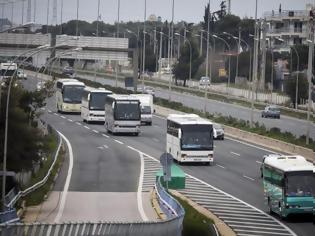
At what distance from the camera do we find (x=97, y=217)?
35.9 metres

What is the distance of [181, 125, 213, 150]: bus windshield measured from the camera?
54.5 meters

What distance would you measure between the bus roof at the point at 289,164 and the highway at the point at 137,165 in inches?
78.0

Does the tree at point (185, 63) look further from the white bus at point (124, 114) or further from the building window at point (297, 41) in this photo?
the white bus at point (124, 114)

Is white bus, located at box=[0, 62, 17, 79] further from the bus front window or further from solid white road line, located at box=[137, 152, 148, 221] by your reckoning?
the bus front window

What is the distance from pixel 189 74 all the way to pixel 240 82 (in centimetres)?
906

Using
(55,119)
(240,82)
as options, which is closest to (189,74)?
(240,82)

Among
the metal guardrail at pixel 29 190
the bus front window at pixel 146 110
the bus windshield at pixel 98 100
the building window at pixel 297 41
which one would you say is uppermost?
the building window at pixel 297 41

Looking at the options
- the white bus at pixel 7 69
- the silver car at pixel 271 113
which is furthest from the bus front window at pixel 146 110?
the silver car at pixel 271 113

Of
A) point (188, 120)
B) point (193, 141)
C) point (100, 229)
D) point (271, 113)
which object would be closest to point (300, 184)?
point (100, 229)

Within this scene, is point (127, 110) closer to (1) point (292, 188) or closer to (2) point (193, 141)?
(2) point (193, 141)

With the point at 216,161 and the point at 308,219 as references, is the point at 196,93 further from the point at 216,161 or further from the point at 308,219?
the point at 308,219

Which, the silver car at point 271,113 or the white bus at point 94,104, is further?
the silver car at point 271,113

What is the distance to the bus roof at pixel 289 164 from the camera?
122 ft

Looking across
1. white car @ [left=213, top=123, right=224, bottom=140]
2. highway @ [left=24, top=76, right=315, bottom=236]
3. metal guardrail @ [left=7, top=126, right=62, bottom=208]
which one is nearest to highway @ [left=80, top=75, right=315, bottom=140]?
white car @ [left=213, top=123, right=224, bottom=140]
